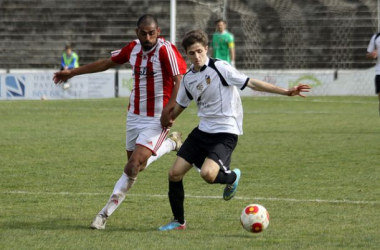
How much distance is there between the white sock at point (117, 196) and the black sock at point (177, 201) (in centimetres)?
46

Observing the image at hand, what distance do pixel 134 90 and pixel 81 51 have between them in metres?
24.6

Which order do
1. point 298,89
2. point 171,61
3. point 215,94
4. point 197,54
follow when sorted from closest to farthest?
point 298,89 → point 197,54 → point 215,94 → point 171,61

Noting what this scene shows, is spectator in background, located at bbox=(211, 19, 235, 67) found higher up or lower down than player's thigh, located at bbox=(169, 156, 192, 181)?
lower down

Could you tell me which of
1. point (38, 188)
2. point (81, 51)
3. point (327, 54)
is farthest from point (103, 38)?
point (38, 188)

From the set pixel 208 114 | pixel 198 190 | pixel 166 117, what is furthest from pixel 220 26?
pixel 208 114

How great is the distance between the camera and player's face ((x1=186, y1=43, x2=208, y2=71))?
6641mm

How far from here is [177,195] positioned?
6707mm

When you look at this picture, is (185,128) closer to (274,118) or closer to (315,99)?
(274,118)

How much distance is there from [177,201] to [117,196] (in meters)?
0.54

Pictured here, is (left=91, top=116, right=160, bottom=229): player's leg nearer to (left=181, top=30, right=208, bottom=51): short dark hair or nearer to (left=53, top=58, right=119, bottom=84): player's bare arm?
(left=53, top=58, right=119, bottom=84): player's bare arm

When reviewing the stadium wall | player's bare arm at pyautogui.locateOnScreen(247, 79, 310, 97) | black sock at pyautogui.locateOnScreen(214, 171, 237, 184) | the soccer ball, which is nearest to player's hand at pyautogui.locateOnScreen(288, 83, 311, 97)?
player's bare arm at pyautogui.locateOnScreen(247, 79, 310, 97)

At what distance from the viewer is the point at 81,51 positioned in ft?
104

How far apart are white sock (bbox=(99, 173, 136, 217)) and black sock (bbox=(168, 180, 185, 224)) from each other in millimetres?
457

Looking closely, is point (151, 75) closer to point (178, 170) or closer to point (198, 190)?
point (178, 170)
